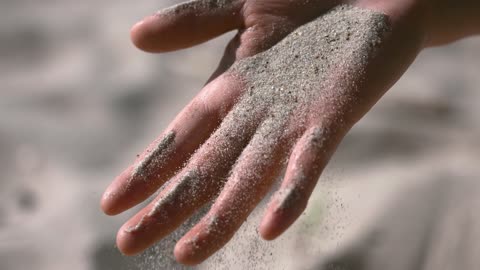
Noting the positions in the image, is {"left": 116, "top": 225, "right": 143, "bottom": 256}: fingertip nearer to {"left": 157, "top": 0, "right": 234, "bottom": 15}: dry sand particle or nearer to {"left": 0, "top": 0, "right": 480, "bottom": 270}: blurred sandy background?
{"left": 0, "top": 0, "right": 480, "bottom": 270}: blurred sandy background

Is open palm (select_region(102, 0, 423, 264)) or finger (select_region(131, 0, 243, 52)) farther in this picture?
finger (select_region(131, 0, 243, 52))

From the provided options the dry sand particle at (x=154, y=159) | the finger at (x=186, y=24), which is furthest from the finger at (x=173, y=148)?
the finger at (x=186, y=24)

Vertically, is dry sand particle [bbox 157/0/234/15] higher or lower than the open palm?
higher

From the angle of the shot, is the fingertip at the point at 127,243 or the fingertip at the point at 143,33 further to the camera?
the fingertip at the point at 143,33

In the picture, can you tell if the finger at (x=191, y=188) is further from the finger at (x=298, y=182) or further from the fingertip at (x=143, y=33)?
the fingertip at (x=143, y=33)

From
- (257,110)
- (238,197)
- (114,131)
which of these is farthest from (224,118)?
(114,131)

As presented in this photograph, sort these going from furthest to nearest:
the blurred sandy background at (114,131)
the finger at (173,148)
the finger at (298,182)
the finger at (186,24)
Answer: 1. the blurred sandy background at (114,131)
2. the finger at (186,24)
3. the finger at (173,148)
4. the finger at (298,182)

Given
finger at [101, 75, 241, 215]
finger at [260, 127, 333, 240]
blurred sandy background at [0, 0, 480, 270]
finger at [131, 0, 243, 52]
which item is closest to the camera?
finger at [260, 127, 333, 240]

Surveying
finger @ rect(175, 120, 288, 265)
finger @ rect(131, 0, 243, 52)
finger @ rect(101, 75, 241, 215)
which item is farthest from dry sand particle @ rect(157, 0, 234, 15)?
finger @ rect(175, 120, 288, 265)

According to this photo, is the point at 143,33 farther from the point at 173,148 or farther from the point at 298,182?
the point at 298,182
